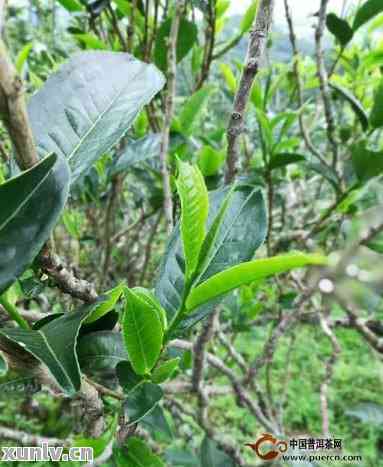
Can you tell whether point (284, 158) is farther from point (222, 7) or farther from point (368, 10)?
point (222, 7)

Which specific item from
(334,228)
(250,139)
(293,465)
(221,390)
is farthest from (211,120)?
(293,465)

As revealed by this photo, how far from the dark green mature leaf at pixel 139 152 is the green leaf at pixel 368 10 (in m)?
0.48

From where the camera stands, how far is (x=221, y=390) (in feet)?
3.85

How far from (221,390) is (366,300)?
17.4 inches

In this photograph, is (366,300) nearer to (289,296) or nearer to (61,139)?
(289,296)

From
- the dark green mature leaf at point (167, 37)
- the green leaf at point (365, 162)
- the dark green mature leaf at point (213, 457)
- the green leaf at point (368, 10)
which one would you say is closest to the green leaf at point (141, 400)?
the dark green mature leaf at point (213, 457)

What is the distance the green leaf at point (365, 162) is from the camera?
85 cm

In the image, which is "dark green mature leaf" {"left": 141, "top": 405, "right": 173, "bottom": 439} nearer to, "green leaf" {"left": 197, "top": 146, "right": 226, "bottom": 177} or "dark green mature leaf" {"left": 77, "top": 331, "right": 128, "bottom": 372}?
"dark green mature leaf" {"left": 77, "top": 331, "right": 128, "bottom": 372}

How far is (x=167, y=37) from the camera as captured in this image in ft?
3.07

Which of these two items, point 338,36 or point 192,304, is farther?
point 338,36

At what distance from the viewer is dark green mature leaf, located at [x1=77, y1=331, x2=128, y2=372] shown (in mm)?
505

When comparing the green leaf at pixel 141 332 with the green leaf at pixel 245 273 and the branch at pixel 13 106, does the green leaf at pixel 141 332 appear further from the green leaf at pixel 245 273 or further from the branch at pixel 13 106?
the branch at pixel 13 106

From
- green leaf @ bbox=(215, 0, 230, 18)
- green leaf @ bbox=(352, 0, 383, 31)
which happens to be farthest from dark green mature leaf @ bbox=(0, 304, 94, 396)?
green leaf @ bbox=(215, 0, 230, 18)

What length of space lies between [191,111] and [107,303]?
0.61 m
